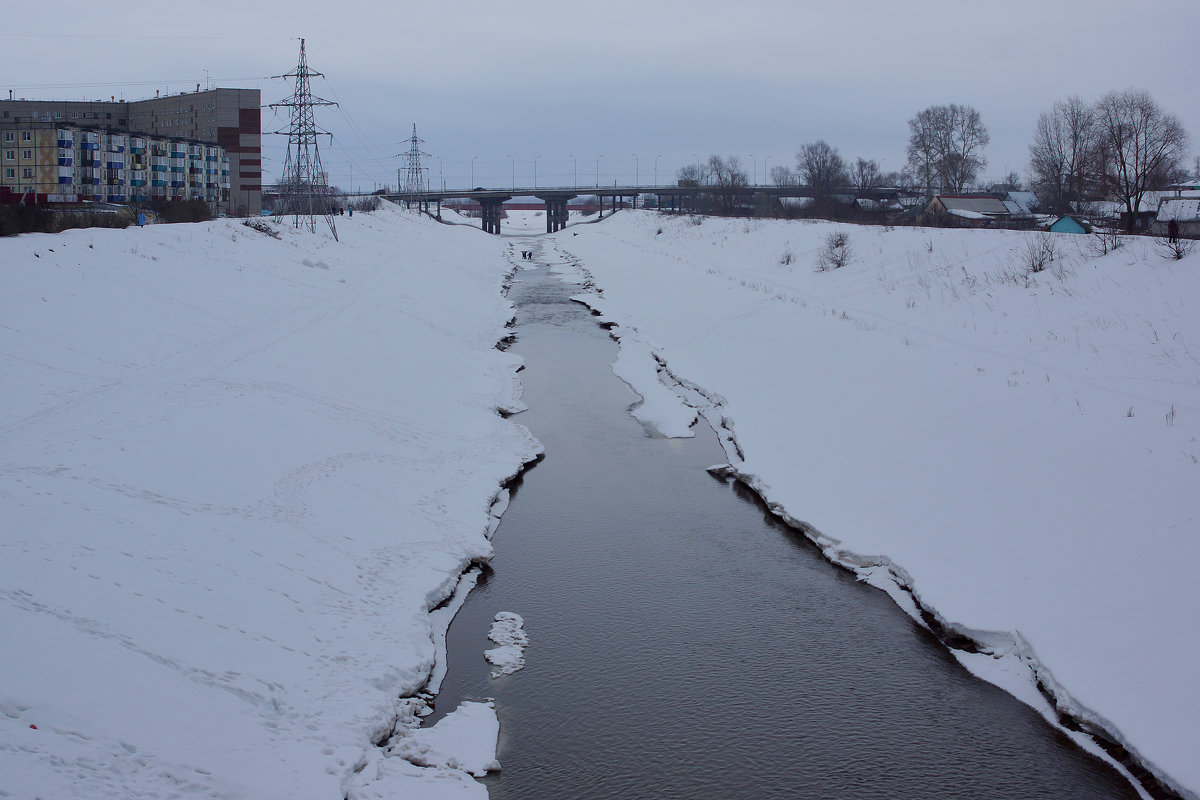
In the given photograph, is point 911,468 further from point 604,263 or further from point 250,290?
point 604,263

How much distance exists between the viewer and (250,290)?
2891 centimetres

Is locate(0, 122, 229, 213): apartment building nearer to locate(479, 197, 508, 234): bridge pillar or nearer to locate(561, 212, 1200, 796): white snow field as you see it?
locate(479, 197, 508, 234): bridge pillar

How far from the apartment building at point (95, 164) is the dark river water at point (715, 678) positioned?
71022 mm

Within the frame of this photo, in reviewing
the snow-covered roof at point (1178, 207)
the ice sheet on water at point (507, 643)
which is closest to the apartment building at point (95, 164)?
the snow-covered roof at point (1178, 207)

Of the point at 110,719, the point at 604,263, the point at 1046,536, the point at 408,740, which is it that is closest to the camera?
the point at 110,719

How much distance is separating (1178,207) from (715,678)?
56758mm

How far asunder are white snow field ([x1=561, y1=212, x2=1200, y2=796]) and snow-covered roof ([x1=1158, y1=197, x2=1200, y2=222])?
28111 millimetres

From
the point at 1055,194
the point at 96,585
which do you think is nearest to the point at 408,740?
the point at 96,585

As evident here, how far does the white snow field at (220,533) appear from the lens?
770cm

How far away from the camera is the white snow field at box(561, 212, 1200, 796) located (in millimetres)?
10273

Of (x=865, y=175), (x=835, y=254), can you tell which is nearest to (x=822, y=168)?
(x=865, y=175)

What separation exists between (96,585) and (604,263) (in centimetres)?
5544

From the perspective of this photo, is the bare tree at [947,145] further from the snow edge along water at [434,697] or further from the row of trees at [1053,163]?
the snow edge along water at [434,697]

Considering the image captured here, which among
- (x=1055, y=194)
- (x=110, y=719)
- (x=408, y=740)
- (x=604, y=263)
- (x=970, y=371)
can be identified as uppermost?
(x=1055, y=194)
